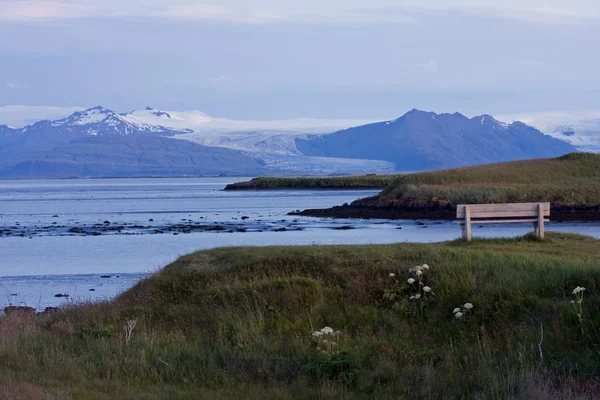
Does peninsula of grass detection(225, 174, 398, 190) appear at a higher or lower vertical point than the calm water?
higher

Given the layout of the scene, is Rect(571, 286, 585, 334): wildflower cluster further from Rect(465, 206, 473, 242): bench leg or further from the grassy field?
Rect(465, 206, 473, 242): bench leg

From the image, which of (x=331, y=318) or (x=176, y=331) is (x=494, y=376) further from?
(x=176, y=331)

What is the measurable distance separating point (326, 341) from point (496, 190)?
5428 centimetres

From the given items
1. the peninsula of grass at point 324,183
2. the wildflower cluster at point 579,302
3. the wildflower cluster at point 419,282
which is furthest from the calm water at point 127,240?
the peninsula of grass at point 324,183

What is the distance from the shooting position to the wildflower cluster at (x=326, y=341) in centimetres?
1342

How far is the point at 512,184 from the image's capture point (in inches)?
2712

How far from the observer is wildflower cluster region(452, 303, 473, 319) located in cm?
1525

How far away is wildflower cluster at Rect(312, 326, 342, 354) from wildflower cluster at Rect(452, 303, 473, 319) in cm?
221

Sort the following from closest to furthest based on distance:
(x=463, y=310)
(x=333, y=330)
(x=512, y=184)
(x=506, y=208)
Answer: (x=333, y=330)
(x=463, y=310)
(x=506, y=208)
(x=512, y=184)

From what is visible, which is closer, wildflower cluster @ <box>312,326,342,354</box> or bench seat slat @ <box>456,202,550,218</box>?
wildflower cluster @ <box>312,326,342,354</box>

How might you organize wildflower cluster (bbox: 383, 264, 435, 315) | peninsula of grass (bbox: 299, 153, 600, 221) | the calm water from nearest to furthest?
wildflower cluster (bbox: 383, 264, 435, 315) → the calm water → peninsula of grass (bbox: 299, 153, 600, 221)

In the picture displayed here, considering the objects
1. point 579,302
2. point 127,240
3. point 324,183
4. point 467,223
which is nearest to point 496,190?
point 127,240

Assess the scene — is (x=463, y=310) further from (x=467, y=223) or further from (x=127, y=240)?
(x=127, y=240)

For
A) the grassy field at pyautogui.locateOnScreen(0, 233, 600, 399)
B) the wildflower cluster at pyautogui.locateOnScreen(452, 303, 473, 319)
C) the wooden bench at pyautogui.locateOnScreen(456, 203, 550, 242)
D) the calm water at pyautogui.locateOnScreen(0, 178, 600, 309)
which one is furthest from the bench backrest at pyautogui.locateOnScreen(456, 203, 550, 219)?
the calm water at pyautogui.locateOnScreen(0, 178, 600, 309)
